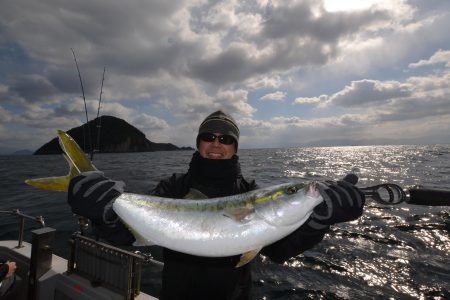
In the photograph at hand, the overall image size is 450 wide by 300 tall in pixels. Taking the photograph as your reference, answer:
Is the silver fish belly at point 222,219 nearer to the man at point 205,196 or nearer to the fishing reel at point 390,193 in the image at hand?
the man at point 205,196

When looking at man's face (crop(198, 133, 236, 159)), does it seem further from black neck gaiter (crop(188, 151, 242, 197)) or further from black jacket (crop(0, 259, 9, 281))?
black jacket (crop(0, 259, 9, 281))

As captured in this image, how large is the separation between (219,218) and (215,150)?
1.71 meters

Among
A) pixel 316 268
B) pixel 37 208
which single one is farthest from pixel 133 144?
pixel 316 268

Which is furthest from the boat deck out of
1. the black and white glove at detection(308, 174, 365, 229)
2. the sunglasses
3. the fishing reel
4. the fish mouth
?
the fishing reel

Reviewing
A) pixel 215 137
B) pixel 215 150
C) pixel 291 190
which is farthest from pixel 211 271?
pixel 215 137

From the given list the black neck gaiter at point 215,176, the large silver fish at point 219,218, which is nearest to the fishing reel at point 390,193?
the large silver fish at point 219,218

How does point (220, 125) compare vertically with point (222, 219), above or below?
above

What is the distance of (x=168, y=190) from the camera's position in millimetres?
4469

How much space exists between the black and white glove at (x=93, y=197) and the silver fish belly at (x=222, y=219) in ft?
0.44

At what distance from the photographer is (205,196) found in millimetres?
3727

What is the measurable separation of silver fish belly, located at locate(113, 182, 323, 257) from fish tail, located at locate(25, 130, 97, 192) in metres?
0.71

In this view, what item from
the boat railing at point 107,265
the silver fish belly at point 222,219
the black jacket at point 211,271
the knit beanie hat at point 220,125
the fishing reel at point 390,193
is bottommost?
the boat railing at point 107,265

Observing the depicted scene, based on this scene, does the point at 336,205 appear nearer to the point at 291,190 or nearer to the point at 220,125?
the point at 291,190

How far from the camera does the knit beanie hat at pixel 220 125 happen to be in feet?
15.9
